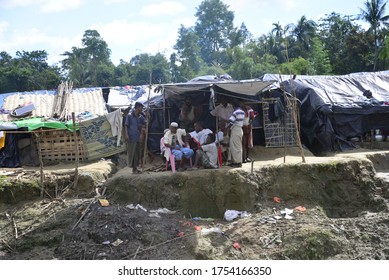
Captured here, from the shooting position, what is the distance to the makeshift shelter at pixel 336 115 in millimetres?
11430

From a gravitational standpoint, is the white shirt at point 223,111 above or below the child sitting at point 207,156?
above

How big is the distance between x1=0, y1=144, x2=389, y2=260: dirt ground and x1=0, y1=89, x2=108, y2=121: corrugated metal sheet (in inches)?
131

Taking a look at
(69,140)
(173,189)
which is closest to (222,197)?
(173,189)

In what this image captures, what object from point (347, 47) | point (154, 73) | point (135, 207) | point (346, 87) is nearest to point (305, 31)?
point (347, 47)

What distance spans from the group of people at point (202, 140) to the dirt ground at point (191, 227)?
42 centimetres

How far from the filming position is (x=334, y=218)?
8.66 metres

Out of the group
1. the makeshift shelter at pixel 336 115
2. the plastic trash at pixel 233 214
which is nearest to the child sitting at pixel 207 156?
the plastic trash at pixel 233 214

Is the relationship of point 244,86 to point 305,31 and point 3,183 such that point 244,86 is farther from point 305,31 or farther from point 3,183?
point 305,31

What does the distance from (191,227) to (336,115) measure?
21.0 ft

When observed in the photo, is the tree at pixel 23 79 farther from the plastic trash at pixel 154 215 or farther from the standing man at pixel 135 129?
the plastic trash at pixel 154 215

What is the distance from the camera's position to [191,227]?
780cm

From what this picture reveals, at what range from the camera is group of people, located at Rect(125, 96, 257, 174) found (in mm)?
8883

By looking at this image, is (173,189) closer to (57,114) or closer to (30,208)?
(30,208)

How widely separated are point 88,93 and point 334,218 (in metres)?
8.71
